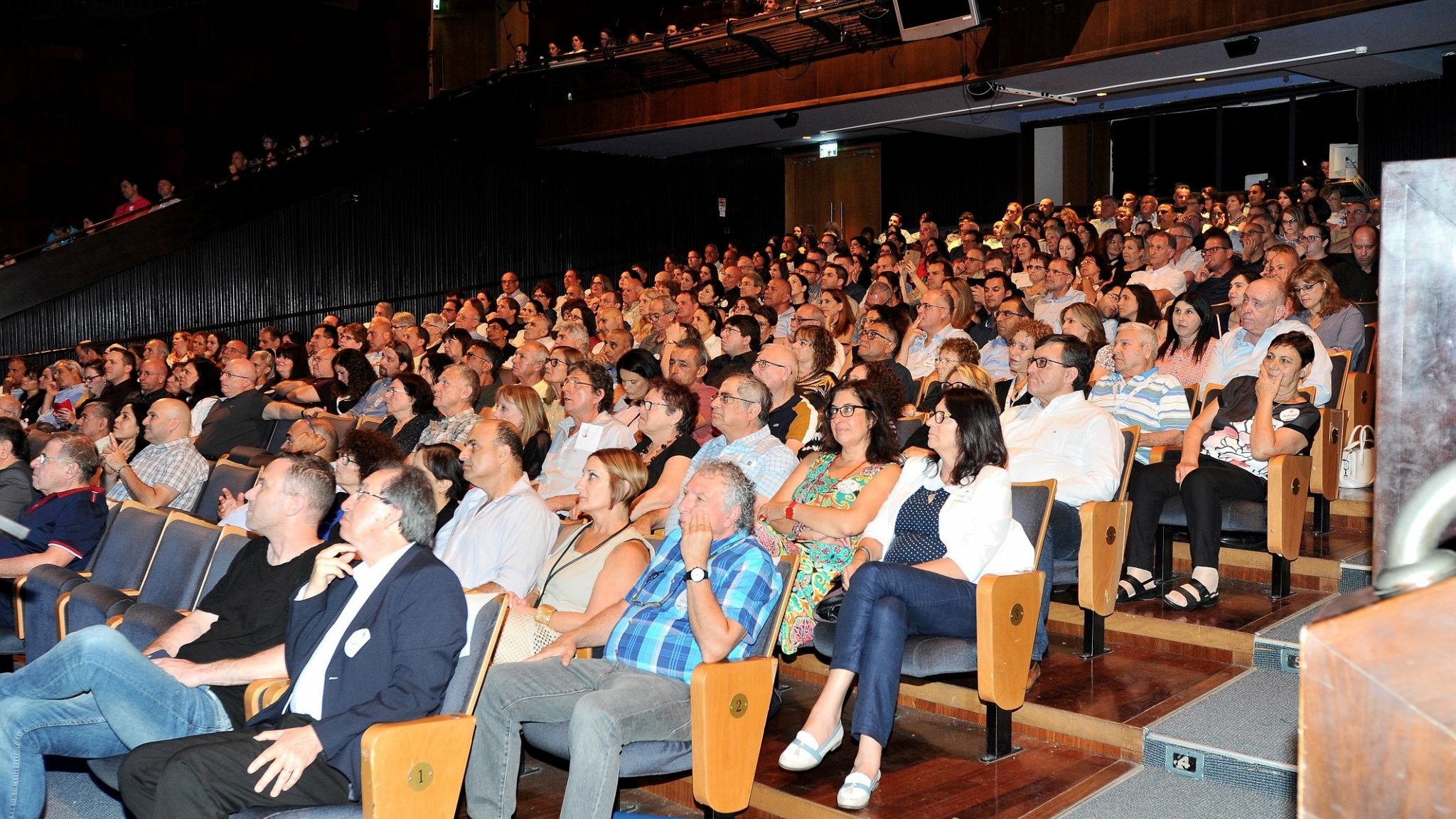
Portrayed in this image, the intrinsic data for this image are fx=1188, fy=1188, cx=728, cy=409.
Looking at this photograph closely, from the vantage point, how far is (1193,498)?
3.79 meters

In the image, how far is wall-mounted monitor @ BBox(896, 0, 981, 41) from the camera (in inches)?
320

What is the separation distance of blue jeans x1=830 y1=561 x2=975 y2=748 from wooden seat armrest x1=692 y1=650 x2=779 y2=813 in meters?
0.26

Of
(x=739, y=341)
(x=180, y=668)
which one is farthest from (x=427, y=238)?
(x=180, y=668)

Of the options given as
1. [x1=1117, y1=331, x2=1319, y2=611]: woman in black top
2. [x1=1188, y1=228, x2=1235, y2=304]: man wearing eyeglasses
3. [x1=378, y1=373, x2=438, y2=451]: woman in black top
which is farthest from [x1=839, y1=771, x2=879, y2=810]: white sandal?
[x1=1188, y1=228, x2=1235, y2=304]: man wearing eyeglasses

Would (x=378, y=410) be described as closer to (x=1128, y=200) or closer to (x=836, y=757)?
(x=836, y=757)

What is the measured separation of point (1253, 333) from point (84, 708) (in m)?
4.22

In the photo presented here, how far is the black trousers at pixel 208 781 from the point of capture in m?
2.28

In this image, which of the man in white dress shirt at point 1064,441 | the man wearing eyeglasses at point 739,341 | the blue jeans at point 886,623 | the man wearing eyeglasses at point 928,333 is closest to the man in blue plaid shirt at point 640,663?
the blue jeans at point 886,623

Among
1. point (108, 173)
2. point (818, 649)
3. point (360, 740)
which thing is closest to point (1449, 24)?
point (818, 649)

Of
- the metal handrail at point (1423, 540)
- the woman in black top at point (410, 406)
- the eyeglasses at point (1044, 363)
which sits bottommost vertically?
the woman in black top at point (410, 406)

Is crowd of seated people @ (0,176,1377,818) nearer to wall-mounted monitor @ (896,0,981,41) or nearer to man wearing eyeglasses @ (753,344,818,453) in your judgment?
man wearing eyeglasses @ (753,344,818,453)

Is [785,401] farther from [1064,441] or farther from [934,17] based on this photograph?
[934,17]

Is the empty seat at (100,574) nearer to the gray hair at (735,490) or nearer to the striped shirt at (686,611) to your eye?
the striped shirt at (686,611)

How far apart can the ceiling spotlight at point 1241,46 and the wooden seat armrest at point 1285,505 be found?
514 centimetres
